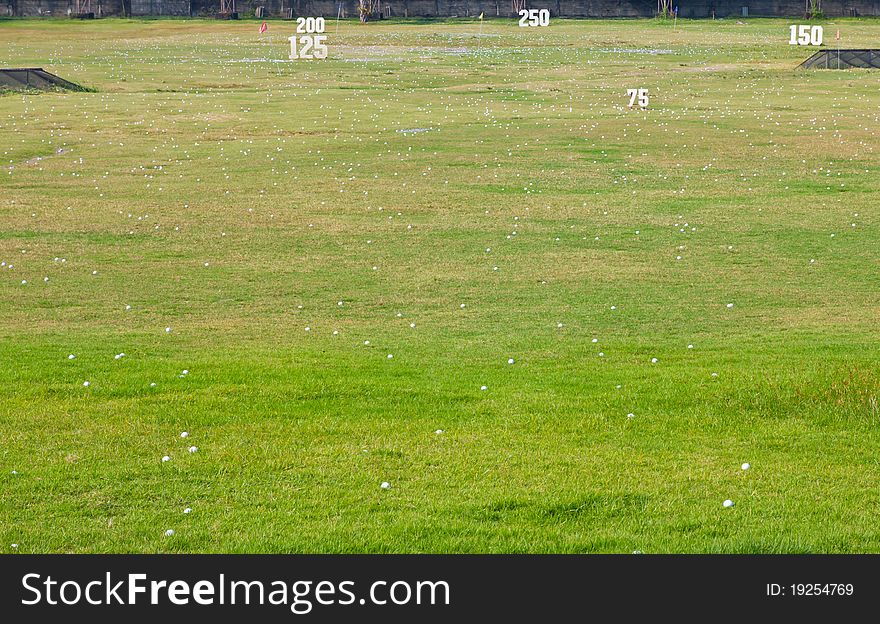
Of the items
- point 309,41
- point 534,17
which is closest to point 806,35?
point 534,17

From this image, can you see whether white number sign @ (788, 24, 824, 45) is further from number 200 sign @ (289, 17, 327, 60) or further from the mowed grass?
the mowed grass

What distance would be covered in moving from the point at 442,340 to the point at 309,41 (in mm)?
65658

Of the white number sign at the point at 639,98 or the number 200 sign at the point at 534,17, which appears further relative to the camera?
the number 200 sign at the point at 534,17

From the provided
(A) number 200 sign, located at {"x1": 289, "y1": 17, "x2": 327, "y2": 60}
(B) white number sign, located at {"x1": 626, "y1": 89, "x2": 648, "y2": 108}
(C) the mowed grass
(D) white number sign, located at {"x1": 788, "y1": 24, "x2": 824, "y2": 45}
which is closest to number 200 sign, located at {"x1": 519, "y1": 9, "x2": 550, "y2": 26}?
(A) number 200 sign, located at {"x1": 289, "y1": 17, "x2": 327, "y2": 60}

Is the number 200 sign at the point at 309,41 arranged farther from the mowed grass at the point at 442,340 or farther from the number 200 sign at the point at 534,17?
the mowed grass at the point at 442,340

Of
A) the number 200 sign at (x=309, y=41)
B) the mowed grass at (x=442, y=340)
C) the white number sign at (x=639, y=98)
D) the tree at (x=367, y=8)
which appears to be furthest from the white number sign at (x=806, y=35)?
the mowed grass at (x=442, y=340)

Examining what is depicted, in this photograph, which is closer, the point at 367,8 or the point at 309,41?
the point at 309,41

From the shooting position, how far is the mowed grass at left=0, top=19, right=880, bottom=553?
24.3 feet

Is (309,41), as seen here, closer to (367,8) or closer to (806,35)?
(367,8)

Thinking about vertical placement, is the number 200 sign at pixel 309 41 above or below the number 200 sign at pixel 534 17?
below

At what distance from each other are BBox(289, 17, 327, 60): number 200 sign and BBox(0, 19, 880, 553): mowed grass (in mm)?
37416

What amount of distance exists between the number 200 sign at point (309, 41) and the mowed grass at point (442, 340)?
37.4 meters

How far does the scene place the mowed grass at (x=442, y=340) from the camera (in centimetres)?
741

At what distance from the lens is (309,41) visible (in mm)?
75062
